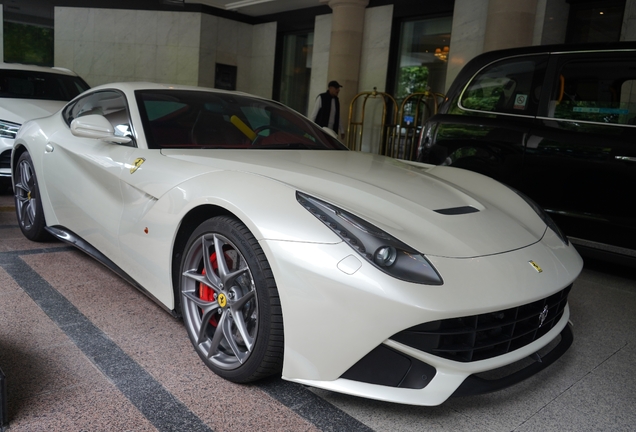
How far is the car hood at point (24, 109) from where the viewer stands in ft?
18.1

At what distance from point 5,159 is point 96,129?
3395 mm

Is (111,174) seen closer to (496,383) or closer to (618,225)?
(496,383)

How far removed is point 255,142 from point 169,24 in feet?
44.4

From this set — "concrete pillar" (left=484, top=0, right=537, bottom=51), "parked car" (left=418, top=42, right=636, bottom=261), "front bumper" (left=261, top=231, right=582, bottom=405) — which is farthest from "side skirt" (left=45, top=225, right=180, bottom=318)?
"concrete pillar" (left=484, top=0, right=537, bottom=51)

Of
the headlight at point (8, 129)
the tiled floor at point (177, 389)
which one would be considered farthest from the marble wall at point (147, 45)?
the tiled floor at point (177, 389)

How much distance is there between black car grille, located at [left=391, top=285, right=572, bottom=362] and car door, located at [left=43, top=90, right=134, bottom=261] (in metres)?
1.67

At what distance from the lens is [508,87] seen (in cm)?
423

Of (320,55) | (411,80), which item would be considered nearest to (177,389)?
(411,80)

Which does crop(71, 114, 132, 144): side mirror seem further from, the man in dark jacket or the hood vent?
the man in dark jacket

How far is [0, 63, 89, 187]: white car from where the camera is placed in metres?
5.46

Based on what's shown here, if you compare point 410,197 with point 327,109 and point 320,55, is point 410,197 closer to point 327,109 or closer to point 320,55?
point 327,109

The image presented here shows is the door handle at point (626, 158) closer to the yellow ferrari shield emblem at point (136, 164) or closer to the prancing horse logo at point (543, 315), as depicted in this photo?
the prancing horse logo at point (543, 315)

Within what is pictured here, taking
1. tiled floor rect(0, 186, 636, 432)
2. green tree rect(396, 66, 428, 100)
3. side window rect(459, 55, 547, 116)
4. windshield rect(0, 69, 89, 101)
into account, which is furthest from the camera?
green tree rect(396, 66, 428, 100)

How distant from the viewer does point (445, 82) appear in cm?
1039
